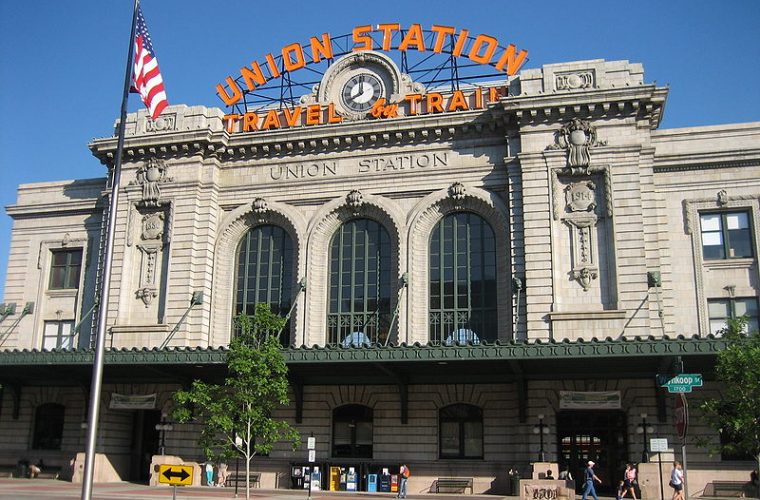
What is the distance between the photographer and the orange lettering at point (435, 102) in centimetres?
4409

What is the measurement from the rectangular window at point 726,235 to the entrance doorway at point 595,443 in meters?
9.36

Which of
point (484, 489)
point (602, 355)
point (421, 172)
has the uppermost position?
point (421, 172)

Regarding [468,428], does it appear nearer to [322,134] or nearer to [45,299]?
[322,134]

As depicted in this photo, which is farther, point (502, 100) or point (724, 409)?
point (502, 100)

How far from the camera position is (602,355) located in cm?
3322

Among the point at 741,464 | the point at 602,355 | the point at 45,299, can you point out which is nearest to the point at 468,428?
the point at 602,355

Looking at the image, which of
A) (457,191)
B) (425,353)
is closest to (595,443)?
(425,353)

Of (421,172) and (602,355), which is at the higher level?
(421,172)

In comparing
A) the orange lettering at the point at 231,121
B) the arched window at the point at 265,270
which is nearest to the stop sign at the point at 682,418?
the arched window at the point at 265,270

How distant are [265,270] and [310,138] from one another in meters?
7.74

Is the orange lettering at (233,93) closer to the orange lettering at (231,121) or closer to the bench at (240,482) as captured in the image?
the orange lettering at (231,121)

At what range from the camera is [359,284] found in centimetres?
4381

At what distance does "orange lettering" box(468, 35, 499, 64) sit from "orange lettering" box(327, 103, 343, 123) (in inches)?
332

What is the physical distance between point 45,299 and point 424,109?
25264 millimetres
